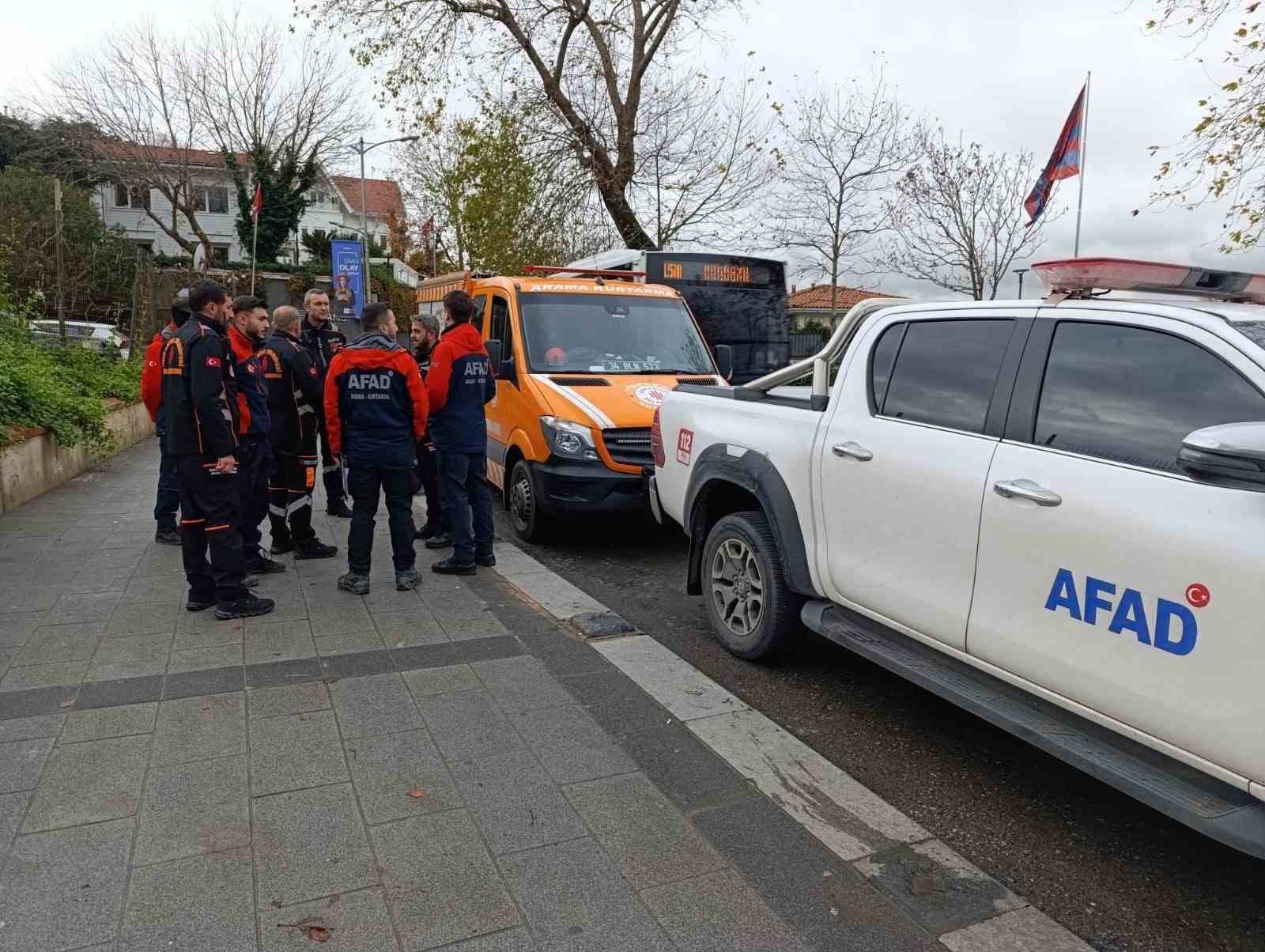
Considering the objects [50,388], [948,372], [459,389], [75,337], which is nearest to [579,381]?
[459,389]

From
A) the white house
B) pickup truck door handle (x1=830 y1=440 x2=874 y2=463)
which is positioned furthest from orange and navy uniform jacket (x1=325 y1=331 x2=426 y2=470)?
the white house

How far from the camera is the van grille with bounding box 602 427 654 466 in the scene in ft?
21.5

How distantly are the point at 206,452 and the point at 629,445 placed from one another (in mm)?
2899

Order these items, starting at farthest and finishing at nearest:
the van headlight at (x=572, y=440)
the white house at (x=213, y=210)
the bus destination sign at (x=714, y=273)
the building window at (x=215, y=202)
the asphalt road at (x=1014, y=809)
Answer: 1. the building window at (x=215, y=202)
2. the white house at (x=213, y=210)
3. the bus destination sign at (x=714, y=273)
4. the van headlight at (x=572, y=440)
5. the asphalt road at (x=1014, y=809)

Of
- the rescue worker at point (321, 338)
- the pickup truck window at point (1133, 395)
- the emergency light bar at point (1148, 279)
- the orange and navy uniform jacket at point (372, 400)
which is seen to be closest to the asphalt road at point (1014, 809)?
the pickup truck window at point (1133, 395)

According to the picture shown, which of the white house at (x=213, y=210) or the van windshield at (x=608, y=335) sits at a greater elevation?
the white house at (x=213, y=210)

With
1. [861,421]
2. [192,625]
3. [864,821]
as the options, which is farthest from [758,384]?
[192,625]

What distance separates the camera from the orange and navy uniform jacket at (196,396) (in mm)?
4809

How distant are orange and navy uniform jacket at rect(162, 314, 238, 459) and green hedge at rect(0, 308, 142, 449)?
4141 mm

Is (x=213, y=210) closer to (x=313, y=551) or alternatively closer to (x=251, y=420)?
(x=313, y=551)

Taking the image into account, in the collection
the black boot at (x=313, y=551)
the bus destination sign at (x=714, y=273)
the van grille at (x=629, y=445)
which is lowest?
the black boot at (x=313, y=551)

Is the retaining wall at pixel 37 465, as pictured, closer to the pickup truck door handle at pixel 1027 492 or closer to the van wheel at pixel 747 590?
the van wheel at pixel 747 590

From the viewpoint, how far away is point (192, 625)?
4965 millimetres

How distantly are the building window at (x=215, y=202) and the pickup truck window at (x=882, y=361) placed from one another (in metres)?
52.2
